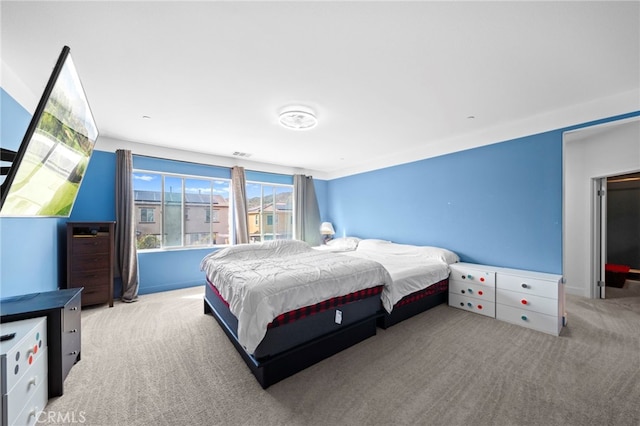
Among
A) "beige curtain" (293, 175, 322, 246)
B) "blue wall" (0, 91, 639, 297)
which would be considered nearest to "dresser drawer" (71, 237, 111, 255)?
"blue wall" (0, 91, 639, 297)

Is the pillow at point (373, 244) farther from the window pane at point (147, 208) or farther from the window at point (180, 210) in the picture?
the window pane at point (147, 208)

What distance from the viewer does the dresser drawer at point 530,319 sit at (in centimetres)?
260

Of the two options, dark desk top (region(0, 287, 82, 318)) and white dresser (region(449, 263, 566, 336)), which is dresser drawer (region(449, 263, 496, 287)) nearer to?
white dresser (region(449, 263, 566, 336))

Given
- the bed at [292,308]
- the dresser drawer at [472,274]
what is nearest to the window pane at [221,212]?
the bed at [292,308]

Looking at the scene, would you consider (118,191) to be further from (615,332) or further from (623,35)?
(615,332)

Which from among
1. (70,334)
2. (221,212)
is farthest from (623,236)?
(70,334)

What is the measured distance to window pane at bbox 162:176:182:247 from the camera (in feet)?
14.7

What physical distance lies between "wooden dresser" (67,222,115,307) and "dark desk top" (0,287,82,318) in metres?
1.57

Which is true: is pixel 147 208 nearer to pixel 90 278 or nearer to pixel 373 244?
pixel 90 278

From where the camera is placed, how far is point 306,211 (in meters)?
6.17

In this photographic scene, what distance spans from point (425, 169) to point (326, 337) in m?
3.43

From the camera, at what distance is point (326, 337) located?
2191 millimetres

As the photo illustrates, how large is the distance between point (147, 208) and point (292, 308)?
386 cm

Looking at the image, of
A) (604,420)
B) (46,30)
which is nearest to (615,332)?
(604,420)
